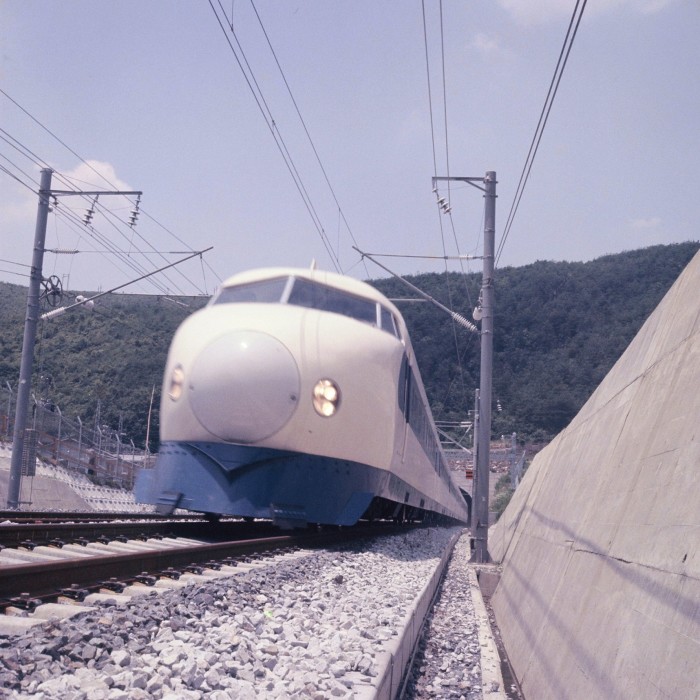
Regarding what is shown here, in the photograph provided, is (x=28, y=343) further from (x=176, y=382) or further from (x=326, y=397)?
(x=326, y=397)


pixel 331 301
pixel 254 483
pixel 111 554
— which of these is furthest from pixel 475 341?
pixel 111 554

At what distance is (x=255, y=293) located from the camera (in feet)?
31.9

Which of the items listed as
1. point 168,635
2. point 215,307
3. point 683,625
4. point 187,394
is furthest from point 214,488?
point 683,625

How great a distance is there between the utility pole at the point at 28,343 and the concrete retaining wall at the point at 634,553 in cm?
999

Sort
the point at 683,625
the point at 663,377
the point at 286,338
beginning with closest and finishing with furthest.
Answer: the point at 683,625, the point at 663,377, the point at 286,338

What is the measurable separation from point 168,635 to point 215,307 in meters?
6.04

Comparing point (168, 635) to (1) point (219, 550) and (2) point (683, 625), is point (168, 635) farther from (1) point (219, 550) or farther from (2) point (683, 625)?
(1) point (219, 550)

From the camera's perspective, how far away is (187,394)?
845cm

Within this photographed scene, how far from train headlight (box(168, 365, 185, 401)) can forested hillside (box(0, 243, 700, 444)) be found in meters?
9.97

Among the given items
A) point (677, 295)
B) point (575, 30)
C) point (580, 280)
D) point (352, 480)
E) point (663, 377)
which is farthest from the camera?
point (580, 280)

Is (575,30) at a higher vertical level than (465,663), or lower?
higher

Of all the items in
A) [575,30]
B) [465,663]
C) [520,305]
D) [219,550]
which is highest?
[520,305]

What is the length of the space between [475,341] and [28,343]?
1091 inches

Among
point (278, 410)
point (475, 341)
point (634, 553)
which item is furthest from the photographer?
point (475, 341)
